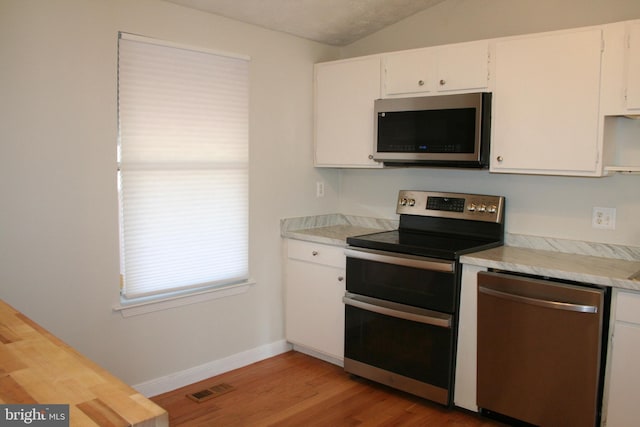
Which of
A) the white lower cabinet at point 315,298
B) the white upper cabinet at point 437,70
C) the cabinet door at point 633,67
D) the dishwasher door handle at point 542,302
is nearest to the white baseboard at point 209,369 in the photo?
the white lower cabinet at point 315,298

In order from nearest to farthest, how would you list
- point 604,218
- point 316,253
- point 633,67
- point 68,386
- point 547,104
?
point 68,386 → point 633,67 → point 547,104 → point 604,218 → point 316,253

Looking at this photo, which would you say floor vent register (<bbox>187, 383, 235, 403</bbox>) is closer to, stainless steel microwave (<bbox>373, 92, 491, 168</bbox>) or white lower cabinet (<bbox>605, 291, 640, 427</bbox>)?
Answer: stainless steel microwave (<bbox>373, 92, 491, 168</bbox>)

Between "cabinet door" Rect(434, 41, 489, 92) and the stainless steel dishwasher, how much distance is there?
42.3 inches

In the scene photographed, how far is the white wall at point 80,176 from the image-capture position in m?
2.49

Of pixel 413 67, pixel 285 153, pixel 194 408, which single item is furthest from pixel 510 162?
pixel 194 408

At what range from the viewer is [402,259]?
9.82 feet

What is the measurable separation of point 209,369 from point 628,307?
7.66 ft

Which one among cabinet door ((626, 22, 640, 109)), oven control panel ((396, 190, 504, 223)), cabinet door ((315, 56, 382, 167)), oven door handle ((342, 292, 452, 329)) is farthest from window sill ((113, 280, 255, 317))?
cabinet door ((626, 22, 640, 109))

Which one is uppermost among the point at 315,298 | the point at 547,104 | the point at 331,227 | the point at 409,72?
the point at 409,72

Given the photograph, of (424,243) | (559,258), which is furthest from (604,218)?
(424,243)

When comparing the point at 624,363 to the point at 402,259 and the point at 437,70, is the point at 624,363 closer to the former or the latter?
the point at 402,259

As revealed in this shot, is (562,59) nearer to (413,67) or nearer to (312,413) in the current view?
(413,67)

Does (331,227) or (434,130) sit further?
(331,227)

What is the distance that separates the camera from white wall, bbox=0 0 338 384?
2.49m
